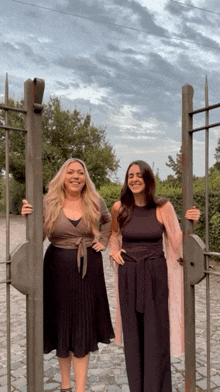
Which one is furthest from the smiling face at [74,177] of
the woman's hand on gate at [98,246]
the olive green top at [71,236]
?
the woman's hand on gate at [98,246]

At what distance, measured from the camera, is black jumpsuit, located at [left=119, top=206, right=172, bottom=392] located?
9.36 feet

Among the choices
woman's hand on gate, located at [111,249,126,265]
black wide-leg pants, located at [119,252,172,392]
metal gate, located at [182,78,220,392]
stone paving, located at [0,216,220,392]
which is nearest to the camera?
metal gate, located at [182,78,220,392]

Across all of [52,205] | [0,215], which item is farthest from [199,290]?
[0,215]

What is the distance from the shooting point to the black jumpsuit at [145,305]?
2852 mm

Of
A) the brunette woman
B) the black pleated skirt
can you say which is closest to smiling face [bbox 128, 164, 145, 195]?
the brunette woman

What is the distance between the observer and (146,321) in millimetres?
2859

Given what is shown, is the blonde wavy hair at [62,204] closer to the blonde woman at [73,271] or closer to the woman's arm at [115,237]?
the blonde woman at [73,271]

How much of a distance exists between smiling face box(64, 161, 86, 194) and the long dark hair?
0.35 m

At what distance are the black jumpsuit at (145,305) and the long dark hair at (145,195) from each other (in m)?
0.06

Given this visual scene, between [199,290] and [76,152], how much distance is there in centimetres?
1988

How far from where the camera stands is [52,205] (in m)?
2.94

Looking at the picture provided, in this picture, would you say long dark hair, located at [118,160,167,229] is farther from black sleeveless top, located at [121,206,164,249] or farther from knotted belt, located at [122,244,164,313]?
knotted belt, located at [122,244,164,313]

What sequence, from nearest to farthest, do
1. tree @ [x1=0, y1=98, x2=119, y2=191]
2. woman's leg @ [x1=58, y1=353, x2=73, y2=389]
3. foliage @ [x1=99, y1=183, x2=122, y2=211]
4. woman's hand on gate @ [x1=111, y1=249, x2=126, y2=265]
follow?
woman's hand on gate @ [x1=111, y1=249, x2=126, y2=265] < woman's leg @ [x1=58, y1=353, x2=73, y2=389] < foliage @ [x1=99, y1=183, x2=122, y2=211] < tree @ [x1=0, y1=98, x2=119, y2=191]

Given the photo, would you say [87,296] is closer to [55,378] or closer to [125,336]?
[125,336]
